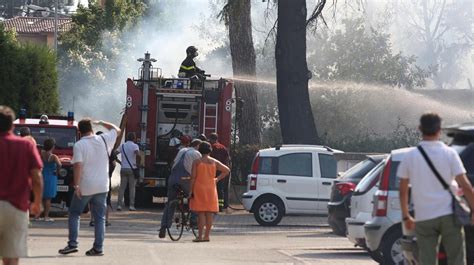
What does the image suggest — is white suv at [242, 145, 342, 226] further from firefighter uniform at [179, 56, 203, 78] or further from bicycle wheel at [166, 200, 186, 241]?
bicycle wheel at [166, 200, 186, 241]

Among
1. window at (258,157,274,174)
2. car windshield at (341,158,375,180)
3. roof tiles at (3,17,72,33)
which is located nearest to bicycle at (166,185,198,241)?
car windshield at (341,158,375,180)

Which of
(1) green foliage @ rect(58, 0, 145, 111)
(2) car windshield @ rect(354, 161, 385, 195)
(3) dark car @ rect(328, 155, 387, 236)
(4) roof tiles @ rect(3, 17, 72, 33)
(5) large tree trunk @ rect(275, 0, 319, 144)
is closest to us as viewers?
(2) car windshield @ rect(354, 161, 385, 195)

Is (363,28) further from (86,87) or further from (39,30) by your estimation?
(39,30)

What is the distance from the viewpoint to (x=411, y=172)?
11031 mm

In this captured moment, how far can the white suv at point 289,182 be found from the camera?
2602cm

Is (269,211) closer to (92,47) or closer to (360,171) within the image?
(360,171)

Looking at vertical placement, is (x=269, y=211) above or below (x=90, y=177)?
below

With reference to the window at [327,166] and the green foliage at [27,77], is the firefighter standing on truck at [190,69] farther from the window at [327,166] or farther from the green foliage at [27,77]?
the window at [327,166]

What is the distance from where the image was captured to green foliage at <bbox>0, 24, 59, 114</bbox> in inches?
1225

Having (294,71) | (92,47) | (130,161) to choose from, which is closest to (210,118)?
(130,161)

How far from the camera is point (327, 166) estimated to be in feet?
86.1

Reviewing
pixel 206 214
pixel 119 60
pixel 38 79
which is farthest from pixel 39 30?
pixel 206 214

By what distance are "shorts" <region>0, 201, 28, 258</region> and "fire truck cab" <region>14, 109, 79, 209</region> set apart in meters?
14.9

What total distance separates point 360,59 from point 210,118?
3032 centimetres
